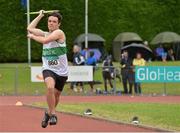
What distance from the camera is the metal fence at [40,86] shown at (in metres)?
27.2

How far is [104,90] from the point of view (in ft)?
89.2

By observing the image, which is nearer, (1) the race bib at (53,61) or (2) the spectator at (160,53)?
(1) the race bib at (53,61)

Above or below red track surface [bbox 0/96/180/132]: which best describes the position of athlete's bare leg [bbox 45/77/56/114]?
above

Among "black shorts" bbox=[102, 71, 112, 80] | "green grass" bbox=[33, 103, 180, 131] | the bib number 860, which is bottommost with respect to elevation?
"green grass" bbox=[33, 103, 180, 131]

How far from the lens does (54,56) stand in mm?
11703

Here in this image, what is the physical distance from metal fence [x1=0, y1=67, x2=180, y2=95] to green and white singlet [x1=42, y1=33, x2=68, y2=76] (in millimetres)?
14923

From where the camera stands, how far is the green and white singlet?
11.7 meters

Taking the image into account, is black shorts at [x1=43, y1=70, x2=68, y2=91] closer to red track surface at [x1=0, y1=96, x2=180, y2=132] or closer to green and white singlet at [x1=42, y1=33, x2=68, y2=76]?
green and white singlet at [x1=42, y1=33, x2=68, y2=76]

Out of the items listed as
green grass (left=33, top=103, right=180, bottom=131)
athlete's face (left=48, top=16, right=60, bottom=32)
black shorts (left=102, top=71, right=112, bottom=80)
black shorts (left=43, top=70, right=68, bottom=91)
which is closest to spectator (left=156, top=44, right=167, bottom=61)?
black shorts (left=102, top=71, right=112, bottom=80)

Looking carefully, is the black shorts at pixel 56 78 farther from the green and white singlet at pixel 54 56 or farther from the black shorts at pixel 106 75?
the black shorts at pixel 106 75

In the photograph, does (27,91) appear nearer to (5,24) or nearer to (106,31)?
(5,24)

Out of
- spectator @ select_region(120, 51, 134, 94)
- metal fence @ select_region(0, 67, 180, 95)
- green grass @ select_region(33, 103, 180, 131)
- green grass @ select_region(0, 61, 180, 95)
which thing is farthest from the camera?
green grass @ select_region(0, 61, 180, 95)

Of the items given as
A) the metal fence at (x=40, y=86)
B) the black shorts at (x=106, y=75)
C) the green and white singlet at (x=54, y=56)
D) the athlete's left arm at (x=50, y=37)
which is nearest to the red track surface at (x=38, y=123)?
the green and white singlet at (x=54, y=56)

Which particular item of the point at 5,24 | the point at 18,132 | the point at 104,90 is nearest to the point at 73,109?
the point at 18,132
